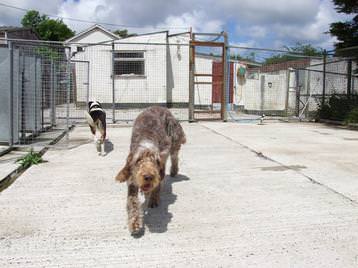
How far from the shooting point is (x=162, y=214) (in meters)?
4.62

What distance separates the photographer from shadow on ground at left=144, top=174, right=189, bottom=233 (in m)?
4.23

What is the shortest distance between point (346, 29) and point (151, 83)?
9.14 meters

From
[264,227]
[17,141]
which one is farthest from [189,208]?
[17,141]

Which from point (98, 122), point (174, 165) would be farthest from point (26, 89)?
point (174, 165)

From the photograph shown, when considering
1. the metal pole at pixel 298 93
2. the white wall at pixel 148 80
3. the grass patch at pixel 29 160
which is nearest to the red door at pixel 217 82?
the metal pole at pixel 298 93

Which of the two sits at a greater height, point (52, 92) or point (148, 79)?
point (148, 79)

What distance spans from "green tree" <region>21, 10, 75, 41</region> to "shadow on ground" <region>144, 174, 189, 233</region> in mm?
49281

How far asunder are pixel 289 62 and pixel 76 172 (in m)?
13.8

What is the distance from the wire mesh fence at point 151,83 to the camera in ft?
30.3

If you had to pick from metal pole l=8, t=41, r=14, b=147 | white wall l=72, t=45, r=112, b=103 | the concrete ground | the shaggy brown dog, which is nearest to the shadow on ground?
the concrete ground

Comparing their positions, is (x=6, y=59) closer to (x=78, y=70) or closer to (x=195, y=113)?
(x=78, y=70)

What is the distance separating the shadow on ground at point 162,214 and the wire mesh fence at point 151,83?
173 inches

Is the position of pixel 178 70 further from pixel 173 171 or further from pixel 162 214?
pixel 162 214

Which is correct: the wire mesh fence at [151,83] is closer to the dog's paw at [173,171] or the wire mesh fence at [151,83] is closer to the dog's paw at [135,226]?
the dog's paw at [173,171]
